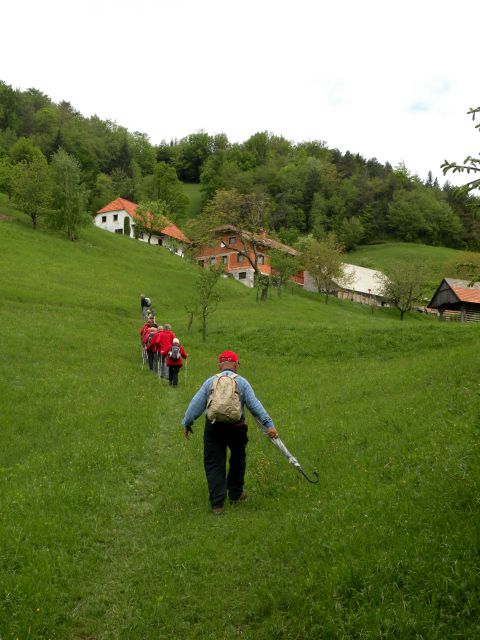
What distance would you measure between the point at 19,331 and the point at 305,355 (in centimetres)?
1424

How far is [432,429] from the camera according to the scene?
10906 mm

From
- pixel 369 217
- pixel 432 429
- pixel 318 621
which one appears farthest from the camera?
pixel 369 217

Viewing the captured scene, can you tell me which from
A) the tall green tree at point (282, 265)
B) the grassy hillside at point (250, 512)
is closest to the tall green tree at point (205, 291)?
the grassy hillside at point (250, 512)

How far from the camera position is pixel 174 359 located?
2055 centimetres

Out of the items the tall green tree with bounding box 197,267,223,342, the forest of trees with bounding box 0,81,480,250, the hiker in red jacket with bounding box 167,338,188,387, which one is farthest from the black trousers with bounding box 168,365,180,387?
the forest of trees with bounding box 0,81,480,250

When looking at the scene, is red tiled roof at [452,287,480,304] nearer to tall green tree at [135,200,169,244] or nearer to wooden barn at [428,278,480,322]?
wooden barn at [428,278,480,322]

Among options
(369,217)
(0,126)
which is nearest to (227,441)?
(369,217)

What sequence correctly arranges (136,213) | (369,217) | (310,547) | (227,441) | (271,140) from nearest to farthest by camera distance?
(310,547)
(227,441)
(136,213)
(369,217)
(271,140)

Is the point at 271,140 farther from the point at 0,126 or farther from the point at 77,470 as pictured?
the point at 77,470

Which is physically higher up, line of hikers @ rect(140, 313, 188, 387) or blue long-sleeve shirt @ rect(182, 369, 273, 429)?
blue long-sleeve shirt @ rect(182, 369, 273, 429)

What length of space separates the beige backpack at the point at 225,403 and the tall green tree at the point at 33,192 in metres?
53.9

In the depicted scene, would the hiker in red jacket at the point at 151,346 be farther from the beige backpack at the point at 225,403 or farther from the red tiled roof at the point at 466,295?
the red tiled roof at the point at 466,295

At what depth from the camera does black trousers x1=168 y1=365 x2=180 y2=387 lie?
Answer: 20906 millimetres

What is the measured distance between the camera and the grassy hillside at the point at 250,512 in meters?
5.74
